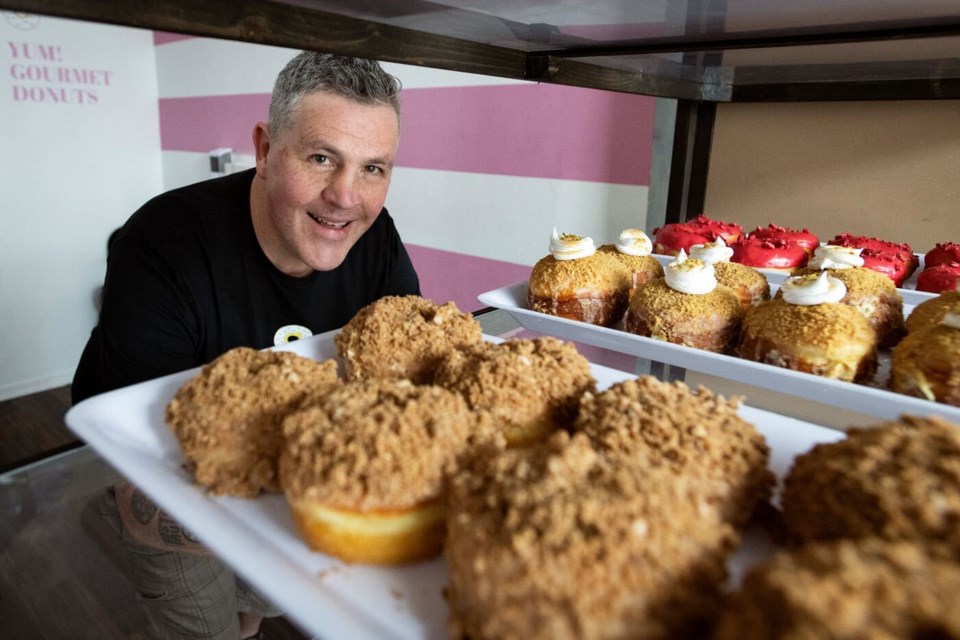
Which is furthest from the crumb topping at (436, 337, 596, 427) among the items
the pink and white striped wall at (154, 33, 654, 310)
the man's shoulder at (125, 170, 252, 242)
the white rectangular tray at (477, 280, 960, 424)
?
the pink and white striped wall at (154, 33, 654, 310)

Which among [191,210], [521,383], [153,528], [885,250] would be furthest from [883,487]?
[191,210]

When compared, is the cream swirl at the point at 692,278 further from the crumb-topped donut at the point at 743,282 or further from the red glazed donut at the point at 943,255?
the red glazed donut at the point at 943,255

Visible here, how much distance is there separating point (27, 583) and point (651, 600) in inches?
50.7

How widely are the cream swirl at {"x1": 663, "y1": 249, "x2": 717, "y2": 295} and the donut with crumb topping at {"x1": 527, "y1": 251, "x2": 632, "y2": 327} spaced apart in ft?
0.50

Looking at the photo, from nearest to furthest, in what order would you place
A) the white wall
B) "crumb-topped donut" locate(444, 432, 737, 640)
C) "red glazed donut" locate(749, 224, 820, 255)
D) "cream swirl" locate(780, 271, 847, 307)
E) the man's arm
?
1. "crumb-topped donut" locate(444, 432, 737, 640)
2. "cream swirl" locate(780, 271, 847, 307)
3. the man's arm
4. "red glazed donut" locate(749, 224, 820, 255)
5. the white wall

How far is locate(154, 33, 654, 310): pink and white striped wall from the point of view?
2941mm

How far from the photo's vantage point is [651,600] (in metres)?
0.55

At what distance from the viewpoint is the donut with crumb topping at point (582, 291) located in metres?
1.59

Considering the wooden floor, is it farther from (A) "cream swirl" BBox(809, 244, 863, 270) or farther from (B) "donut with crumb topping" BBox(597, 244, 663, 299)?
(A) "cream swirl" BBox(809, 244, 863, 270)

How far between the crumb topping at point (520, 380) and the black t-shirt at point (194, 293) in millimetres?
1009

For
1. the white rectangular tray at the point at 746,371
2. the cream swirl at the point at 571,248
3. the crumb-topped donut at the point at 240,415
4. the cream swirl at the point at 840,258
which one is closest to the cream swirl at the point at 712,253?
the cream swirl at the point at 840,258

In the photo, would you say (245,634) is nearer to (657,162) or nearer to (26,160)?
(657,162)

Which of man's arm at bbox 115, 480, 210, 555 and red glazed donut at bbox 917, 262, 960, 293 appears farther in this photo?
red glazed donut at bbox 917, 262, 960, 293

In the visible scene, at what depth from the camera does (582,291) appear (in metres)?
1.58
